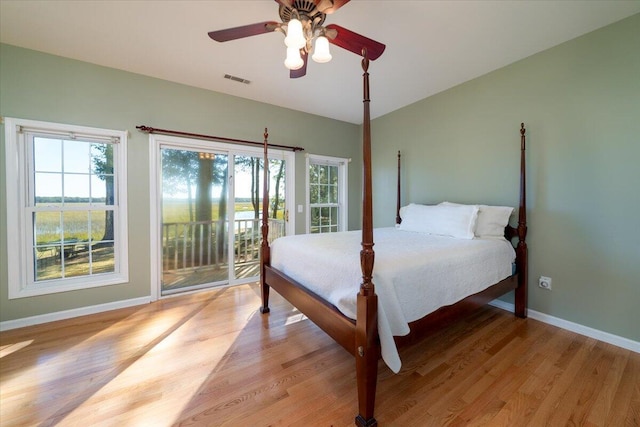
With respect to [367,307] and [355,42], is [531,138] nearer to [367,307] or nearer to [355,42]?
[355,42]

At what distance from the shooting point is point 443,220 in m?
2.68

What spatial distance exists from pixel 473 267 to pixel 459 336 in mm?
674

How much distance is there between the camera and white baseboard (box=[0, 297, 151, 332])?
7.39 feet

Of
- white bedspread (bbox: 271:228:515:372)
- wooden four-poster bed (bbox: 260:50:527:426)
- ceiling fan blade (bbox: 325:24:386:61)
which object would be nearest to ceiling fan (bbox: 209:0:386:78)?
ceiling fan blade (bbox: 325:24:386:61)

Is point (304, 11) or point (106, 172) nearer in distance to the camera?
point (304, 11)

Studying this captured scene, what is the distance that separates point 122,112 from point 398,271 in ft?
10.6

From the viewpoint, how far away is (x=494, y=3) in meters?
1.78

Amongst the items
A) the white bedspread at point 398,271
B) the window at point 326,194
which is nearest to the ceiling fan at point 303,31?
the white bedspread at point 398,271

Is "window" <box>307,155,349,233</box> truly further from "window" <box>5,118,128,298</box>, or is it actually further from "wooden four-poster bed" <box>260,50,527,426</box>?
"window" <box>5,118,128,298</box>

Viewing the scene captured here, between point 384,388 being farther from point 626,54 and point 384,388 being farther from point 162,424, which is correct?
point 626,54

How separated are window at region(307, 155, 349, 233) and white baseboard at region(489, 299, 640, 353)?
268cm

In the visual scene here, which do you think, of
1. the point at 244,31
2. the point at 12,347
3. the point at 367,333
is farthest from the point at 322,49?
the point at 12,347

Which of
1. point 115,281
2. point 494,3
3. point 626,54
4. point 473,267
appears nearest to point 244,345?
point 115,281

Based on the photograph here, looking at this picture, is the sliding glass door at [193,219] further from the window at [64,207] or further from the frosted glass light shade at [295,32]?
the frosted glass light shade at [295,32]
